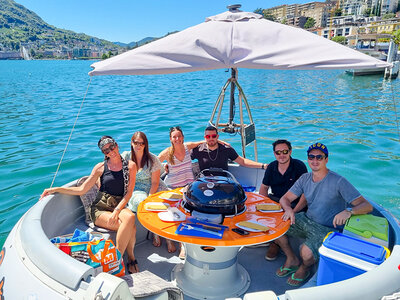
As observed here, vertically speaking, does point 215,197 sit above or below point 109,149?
below

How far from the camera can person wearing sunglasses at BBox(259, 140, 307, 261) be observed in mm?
2918

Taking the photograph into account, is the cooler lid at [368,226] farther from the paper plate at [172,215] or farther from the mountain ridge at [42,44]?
the mountain ridge at [42,44]

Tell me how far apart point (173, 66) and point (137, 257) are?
1826mm

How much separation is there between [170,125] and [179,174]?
23.2 feet

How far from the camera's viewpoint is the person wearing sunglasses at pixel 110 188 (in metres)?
2.78

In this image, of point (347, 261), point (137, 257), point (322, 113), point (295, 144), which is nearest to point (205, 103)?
point (322, 113)

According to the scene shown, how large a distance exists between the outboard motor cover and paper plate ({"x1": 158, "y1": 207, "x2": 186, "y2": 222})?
76mm

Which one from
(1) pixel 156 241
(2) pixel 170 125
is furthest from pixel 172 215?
(2) pixel 170 125

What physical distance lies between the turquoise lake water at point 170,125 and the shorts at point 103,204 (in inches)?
94.3

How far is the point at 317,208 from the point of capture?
8.36 feet

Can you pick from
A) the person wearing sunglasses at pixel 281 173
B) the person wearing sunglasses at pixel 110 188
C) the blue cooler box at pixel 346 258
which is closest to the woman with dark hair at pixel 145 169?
the person wearing sunglasses at pixel 110 188

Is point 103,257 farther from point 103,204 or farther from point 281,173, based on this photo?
point 281,173

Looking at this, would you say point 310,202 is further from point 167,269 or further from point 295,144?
point 295,144

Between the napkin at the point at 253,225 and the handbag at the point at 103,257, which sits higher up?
the napkin at the point at 253,225
